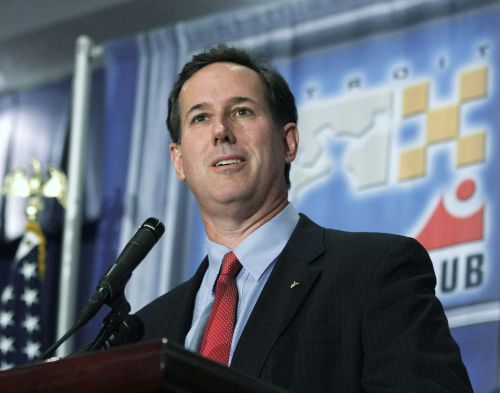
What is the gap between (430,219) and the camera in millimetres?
3801

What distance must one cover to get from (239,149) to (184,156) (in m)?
0.15

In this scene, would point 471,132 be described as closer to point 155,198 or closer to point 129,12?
point 155,198

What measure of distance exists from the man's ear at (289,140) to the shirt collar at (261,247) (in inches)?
9.1

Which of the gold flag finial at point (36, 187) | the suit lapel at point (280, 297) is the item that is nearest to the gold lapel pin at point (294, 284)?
the suit lapel at point (280, 297)

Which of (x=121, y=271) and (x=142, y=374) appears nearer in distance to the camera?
(x=142, y=374)

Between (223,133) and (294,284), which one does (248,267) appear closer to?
(294,284)

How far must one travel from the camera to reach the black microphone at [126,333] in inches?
71.0

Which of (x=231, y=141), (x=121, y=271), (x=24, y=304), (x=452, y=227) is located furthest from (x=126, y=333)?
(x=24, y=304)

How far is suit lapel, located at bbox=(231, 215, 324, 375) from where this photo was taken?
1828mm

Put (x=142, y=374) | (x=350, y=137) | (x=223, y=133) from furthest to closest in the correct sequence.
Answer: (x=350, y=137), (x=223, y=133), (x=142, y=374)

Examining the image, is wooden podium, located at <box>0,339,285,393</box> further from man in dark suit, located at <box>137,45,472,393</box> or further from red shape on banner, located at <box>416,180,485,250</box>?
red shape on banner, located at <box>416,180,485,250</box>

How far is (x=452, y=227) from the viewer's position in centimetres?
372

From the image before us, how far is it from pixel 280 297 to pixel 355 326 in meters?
0.19

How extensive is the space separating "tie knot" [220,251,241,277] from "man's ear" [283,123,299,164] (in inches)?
16.1
